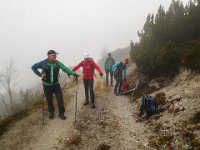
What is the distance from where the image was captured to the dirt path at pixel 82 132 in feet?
25.0

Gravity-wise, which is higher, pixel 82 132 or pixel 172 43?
pixel 172 43

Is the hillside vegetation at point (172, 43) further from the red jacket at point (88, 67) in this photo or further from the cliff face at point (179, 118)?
the red jacket at point (88, 67)

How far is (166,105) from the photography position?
30.6ft

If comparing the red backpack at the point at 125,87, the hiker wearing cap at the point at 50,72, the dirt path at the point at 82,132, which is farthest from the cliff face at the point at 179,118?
the hiker wearing cap at the point at 50,72

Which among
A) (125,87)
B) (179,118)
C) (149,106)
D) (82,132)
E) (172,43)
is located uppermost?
(172,43)

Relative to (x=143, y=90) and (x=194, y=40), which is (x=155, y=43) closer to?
(x=194, y=40)

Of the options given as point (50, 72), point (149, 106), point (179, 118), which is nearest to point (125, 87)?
point (149, 106)

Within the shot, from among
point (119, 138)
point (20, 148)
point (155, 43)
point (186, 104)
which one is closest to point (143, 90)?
point (155, 43)

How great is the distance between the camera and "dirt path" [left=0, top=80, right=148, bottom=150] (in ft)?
25.0

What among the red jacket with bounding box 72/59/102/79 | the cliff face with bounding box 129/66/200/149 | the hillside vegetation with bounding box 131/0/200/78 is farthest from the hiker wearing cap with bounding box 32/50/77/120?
the hillside vegetation with bounding box 131/0/200/78

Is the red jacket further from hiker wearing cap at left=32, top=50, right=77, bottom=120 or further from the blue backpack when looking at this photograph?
the blue backpack

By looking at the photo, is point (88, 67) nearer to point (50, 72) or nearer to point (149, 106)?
point (50, 72)

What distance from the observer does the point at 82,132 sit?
8.55 metres

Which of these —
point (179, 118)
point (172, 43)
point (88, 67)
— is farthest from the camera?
point (172, 43)
